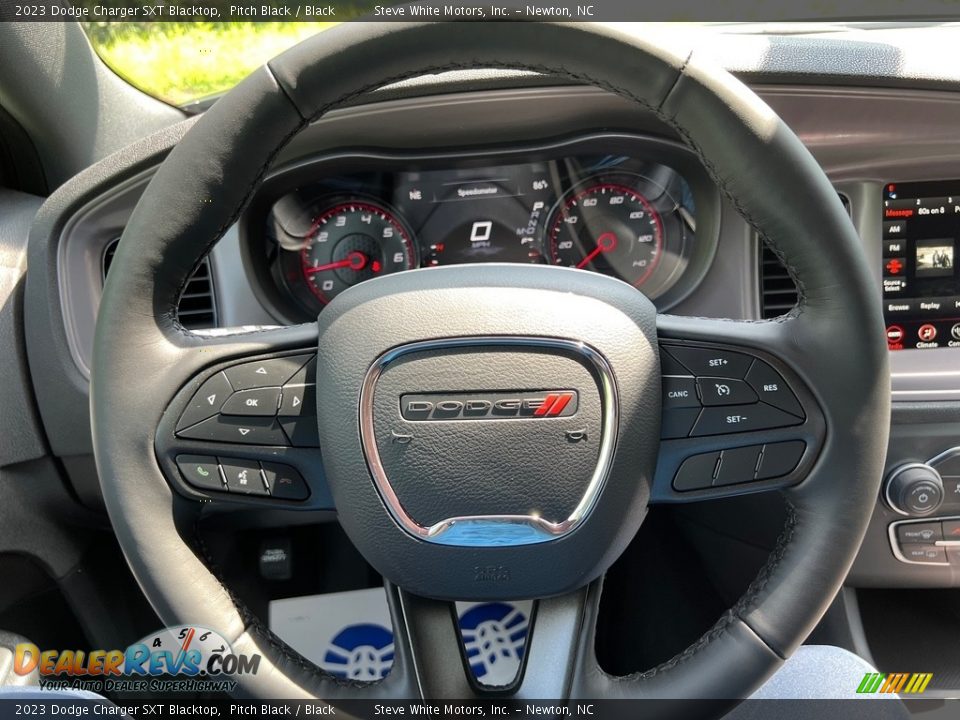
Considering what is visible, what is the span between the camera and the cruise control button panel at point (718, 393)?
999 mm

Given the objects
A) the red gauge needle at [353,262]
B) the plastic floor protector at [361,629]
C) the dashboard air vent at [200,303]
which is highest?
the red gauge needle at [353,262]

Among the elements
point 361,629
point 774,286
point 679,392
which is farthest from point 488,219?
point 361,629

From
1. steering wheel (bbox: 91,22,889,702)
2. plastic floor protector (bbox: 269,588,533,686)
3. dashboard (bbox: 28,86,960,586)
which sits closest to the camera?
steering wheel (bbox: 91,22,889,702)

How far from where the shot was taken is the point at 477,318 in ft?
3.28

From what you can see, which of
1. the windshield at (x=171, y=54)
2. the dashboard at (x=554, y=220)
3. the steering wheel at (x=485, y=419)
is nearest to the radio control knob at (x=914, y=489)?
the dashboard at (x=554, y=220)

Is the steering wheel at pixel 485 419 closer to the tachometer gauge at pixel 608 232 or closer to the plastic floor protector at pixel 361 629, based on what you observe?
the tachometer gauge at pixel 608 232

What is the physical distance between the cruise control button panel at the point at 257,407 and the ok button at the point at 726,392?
1.58ft

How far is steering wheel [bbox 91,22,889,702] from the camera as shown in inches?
36.4

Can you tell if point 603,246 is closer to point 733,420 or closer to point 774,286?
point 774,286

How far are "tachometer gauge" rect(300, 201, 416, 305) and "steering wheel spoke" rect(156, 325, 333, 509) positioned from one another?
23.0 inches

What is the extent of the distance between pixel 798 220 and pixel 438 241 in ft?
2.79

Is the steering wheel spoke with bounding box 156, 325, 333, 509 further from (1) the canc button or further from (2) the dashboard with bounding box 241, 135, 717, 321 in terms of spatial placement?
(2) the dashboard with bounding box 241, 135, 717, 321

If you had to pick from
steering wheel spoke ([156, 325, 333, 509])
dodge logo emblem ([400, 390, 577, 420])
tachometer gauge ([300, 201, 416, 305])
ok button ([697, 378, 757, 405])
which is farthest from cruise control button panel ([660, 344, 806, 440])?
tachometer gauge ([300, 201, 416, 305])

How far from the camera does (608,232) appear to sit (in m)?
1.62
